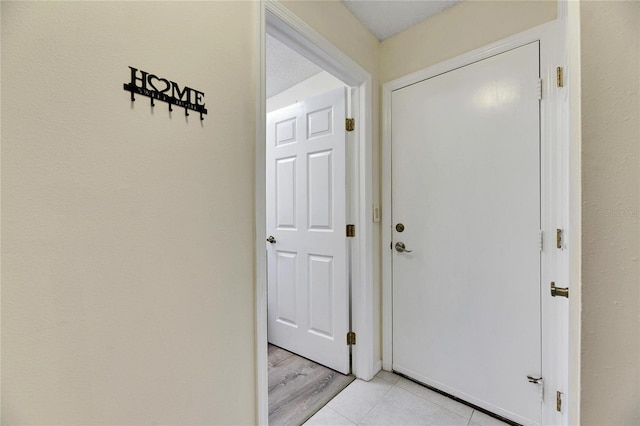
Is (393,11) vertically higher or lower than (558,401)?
higher

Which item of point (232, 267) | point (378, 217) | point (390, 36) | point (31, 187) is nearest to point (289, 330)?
point (378, 217)

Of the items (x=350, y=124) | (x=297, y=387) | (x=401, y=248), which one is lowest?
(x=297, y=387)

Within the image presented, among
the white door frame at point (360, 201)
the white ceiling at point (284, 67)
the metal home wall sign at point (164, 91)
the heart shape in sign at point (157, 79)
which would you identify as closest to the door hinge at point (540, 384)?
the white door frame at point (360, 201)

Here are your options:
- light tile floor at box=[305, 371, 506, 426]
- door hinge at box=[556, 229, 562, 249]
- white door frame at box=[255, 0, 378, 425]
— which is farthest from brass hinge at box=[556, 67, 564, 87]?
light tile floor at box=[305, 371, 506, 426]

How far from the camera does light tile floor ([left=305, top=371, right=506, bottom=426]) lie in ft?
4.62

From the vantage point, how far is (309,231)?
1993 millimetres

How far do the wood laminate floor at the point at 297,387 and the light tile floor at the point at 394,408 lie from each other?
64 mm

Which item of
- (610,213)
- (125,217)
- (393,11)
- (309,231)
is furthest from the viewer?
(309,231)

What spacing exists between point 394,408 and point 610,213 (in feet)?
5.14

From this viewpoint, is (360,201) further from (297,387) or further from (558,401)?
(558,401)

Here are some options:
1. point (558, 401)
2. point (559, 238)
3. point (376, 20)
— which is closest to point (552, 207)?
point (559, 238)

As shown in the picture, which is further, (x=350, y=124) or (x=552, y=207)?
(x=350, y=124)

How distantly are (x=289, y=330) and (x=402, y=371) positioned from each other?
2.94ft

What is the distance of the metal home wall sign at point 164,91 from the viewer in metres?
0.79
